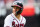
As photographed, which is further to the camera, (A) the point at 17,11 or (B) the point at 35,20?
(B) the point at 35,20

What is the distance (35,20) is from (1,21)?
98 cm

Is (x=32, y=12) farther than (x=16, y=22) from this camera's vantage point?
Yes

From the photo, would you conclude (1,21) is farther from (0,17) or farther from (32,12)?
(32,12)

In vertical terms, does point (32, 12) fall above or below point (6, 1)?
below

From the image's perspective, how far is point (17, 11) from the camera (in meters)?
2.18

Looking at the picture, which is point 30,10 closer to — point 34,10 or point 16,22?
point 34,10

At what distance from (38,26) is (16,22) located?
2.57 meters

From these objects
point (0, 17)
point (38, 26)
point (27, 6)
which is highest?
point (27, 6)

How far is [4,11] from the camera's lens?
466cm

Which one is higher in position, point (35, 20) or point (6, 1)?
point (6, 1)

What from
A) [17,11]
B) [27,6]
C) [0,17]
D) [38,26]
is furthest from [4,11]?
[17,11]

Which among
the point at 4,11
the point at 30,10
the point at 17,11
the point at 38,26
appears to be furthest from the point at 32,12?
the point at 17,11

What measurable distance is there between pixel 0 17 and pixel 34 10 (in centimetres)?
103

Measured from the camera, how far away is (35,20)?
4617 mm
